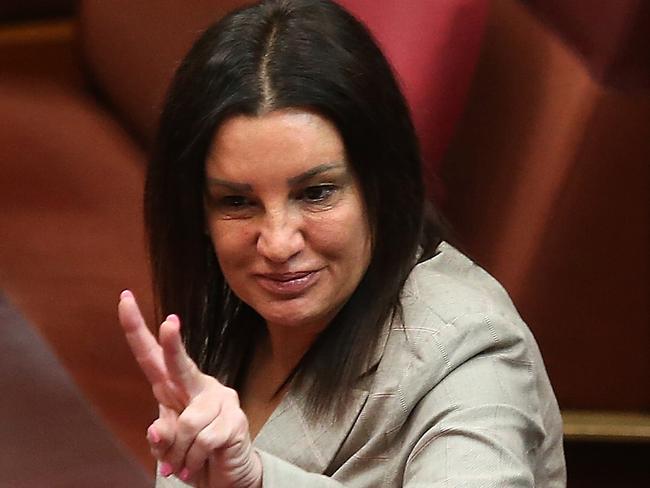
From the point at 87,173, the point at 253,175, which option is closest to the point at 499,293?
Answer: the point at 253,175

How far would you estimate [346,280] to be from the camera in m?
1.03

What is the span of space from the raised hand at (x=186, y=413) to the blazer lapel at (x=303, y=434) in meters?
0.18

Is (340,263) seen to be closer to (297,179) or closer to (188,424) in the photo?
(297,179)

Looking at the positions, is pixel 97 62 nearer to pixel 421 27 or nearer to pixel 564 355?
pixel 421 27

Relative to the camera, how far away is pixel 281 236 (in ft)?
3.22

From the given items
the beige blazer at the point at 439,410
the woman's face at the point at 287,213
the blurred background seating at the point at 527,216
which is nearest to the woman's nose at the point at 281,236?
the woman's face at the point at 287,213

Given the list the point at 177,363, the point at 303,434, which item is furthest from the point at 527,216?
the point at 177,363

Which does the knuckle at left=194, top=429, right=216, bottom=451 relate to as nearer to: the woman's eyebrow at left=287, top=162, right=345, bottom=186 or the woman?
the woman

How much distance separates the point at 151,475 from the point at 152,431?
51 centimetres

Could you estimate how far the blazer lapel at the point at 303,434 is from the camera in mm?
1045

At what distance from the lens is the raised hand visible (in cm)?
82

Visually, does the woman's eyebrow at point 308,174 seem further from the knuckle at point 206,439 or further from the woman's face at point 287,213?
the knuckle at point 206,439

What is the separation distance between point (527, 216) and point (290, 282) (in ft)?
1.67

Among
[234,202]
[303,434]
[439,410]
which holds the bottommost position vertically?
[303,434]
